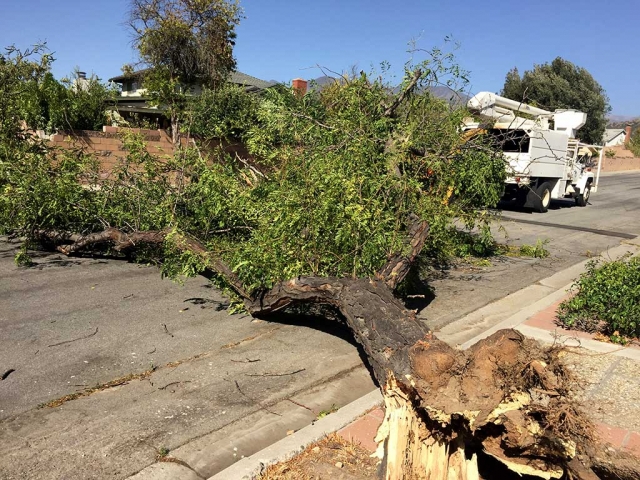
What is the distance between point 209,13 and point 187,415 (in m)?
20.6

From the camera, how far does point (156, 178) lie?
28.6 feet

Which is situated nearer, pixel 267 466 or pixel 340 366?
pixel 267 466

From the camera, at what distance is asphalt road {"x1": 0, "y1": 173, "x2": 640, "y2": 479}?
379 centimetres

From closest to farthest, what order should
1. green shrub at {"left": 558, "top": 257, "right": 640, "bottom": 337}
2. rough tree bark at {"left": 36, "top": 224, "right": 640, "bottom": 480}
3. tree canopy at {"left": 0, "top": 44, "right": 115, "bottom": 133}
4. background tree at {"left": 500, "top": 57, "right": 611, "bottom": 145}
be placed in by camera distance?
rough tree bark at {"left": 36, "top": 224, "right": 640, "bottom": 480}, green shrub at {"left": 558, "top": 257, "right": 640, "bottom": 337}, tree canopy at {"left": 0, "top": 44, "right": 115, "bottom": 133}, background tree at {"left": 500, "top": 57, "right": 611, "bottom": 145}

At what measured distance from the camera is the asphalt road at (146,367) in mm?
3787

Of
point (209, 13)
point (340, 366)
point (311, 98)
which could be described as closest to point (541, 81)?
point (209, 13)

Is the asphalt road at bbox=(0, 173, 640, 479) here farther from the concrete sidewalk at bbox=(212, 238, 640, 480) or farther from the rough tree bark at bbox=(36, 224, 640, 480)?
the rough tree bark at bbox=(36, 224, 640, 480)

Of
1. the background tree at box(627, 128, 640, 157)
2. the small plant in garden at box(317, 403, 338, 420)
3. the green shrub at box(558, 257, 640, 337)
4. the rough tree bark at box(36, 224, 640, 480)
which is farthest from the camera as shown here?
the background tree at box(627, 128, 640, 157)

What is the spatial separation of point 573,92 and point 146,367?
43.8 m

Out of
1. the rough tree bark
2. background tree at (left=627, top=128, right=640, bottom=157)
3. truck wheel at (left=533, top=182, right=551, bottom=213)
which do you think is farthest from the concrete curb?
background tree at (left=627, top=128, right=640, bottom=157)

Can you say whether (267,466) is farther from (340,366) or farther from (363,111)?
(363,111)

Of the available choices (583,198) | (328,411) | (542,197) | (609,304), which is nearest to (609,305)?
(609,304)

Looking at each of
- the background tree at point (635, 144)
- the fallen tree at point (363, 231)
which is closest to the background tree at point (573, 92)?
the background tree at point (635, 144)

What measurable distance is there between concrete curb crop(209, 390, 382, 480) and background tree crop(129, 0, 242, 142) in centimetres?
1889
